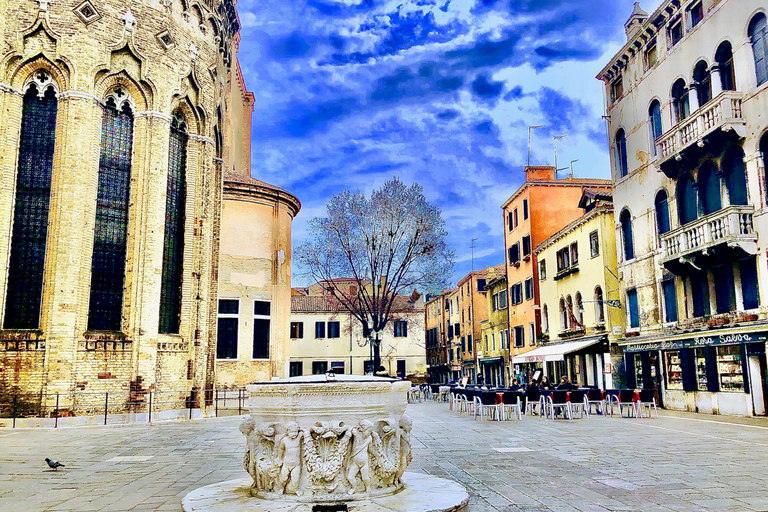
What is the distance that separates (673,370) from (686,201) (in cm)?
572

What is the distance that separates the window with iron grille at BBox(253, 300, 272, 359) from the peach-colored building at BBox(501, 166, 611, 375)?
1523 cm

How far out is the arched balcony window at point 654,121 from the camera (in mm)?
22803

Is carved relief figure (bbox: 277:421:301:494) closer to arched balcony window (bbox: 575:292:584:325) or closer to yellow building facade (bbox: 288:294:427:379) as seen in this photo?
arched balcony window (bbox: 575:292:584:325)

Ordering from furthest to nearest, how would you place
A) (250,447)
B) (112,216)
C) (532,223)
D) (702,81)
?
(532,223), (702,81), (112,216), (250,447)

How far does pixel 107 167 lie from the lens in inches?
745

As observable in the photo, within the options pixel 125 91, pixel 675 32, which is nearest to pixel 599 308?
pixel 675 32

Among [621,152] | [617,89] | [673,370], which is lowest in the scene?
[673,370]

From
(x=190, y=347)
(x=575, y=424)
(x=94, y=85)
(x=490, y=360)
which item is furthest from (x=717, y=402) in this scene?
(x=490, y=360)

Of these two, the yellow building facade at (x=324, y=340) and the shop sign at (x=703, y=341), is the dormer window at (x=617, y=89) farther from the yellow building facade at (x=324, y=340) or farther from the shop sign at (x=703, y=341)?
the yellow building facade at (x=324, y=340)

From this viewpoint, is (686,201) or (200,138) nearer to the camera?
(686,201)

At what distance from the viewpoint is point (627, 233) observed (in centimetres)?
2519

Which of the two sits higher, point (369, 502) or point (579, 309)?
point (579, 309)

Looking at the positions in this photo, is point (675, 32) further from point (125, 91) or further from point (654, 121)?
point (125, 91)

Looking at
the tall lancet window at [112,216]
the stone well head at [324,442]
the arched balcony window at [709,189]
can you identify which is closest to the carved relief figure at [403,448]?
the stone well head at [324,442]
